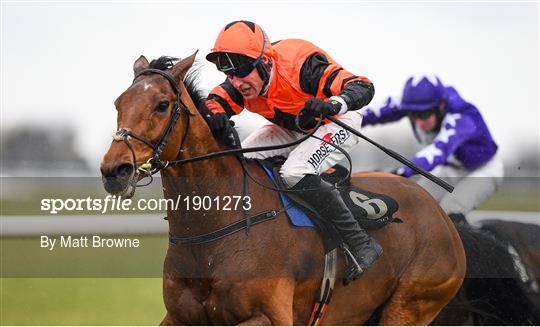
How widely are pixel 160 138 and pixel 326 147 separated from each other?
2.77 ft

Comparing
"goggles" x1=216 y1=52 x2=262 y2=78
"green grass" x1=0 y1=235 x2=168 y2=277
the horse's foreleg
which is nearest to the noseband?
"goggles" x1=216 y1=52 x2=262 y2=78

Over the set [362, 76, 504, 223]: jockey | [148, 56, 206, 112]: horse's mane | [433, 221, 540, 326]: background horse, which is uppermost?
[148, 56, 206, 112]: horse's mane

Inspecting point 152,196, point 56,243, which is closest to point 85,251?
point 56,243

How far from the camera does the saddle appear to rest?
151 inches

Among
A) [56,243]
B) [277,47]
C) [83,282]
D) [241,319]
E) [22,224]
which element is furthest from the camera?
[83,282]

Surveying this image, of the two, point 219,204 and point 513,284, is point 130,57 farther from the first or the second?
point 513,284

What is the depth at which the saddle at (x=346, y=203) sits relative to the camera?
3.83m

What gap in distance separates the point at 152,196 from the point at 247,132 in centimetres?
71

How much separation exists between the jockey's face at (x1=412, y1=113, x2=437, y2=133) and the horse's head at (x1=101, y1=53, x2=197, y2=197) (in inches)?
74.2

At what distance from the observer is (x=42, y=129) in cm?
481

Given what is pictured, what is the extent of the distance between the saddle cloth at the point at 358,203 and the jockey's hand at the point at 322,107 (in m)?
0.38

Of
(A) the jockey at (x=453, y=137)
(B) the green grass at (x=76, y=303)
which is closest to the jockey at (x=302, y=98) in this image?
(A) the jockey at (x=453, y=137)

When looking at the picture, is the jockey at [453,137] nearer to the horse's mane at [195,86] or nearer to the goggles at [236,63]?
the goggles at [236,63]

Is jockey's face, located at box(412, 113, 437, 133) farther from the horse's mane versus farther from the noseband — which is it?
the noseband
